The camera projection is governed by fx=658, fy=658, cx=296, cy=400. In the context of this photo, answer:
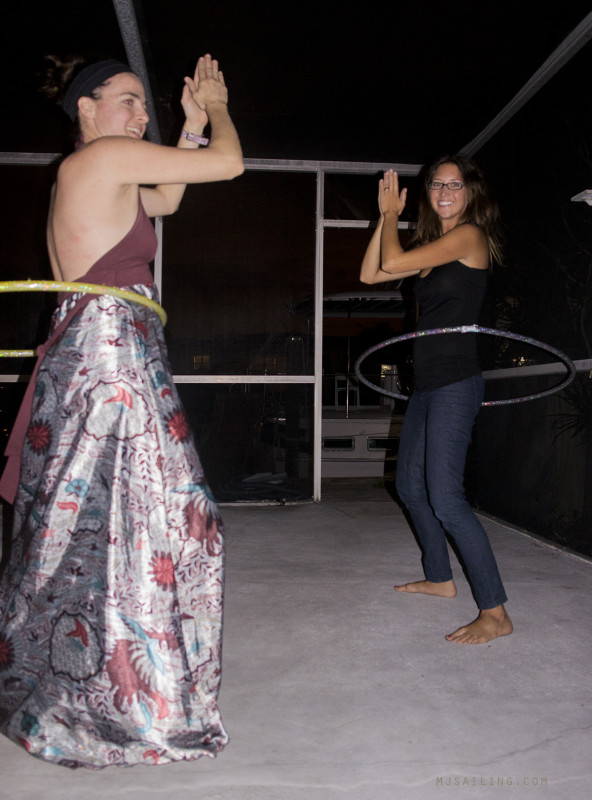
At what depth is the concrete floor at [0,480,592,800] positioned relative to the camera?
1.36 metres

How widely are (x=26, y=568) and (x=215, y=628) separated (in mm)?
433

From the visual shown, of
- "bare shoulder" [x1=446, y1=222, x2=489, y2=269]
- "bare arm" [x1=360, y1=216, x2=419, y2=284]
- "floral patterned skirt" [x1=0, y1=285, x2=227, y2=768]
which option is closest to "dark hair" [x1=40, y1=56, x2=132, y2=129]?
"floral patterned skirt" [x1=0, y1=285, x2=227, y2=768]

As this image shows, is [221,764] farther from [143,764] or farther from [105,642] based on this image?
[105,642]

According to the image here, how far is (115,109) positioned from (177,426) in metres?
0.79

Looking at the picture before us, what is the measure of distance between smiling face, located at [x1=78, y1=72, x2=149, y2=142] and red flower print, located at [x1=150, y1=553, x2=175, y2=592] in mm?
992

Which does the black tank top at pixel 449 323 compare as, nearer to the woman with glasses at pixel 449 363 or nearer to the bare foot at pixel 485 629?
the woman with glasses at pixel 449 363

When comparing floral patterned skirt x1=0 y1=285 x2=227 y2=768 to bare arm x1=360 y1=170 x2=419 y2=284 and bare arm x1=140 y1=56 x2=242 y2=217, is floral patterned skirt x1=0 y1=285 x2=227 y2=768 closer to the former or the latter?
bare arm x1=140 y1=56 x2=242 y2=217

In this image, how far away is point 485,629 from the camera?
2.23 m

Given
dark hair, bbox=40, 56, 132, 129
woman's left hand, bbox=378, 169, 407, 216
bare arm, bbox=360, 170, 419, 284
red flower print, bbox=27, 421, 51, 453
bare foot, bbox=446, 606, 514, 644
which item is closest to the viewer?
red flower print, bbox=27, 421, 51, 453

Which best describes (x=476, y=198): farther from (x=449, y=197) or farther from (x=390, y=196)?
(x=390, y=196)

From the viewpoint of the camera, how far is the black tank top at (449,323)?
237 centimetres

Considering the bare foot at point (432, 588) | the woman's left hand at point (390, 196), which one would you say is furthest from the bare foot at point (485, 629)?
the woman's left hand at point (390, 196)

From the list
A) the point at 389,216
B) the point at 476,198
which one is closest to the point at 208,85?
the point at 389,216

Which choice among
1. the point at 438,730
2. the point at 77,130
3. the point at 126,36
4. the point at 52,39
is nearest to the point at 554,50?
the point at 126,36
